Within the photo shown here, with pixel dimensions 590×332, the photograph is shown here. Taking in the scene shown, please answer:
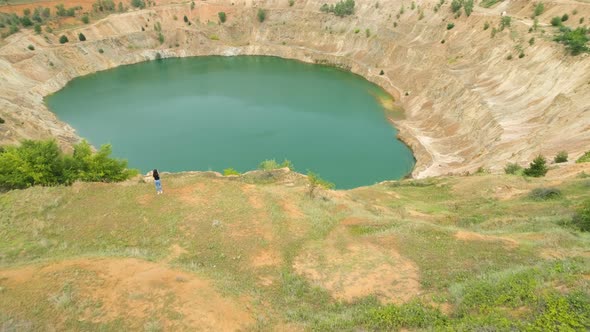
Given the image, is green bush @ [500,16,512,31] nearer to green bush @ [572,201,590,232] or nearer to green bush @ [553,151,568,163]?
green bush @ [553,151,568,163]

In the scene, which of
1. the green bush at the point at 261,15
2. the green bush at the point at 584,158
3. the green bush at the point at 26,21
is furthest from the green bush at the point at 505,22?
the green bush at the point at 26,21

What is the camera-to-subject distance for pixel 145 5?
10269 centimetres

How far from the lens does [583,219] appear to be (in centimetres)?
2059

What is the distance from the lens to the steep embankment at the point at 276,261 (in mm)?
12953

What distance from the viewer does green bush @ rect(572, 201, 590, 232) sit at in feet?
66.4

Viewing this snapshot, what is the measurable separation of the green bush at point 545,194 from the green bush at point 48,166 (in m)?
31.3

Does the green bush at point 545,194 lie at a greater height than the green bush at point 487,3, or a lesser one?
lesser

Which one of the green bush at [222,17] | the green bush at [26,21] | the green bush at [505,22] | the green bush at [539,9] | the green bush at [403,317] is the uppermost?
the green bush at [222,17]

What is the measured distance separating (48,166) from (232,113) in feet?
125

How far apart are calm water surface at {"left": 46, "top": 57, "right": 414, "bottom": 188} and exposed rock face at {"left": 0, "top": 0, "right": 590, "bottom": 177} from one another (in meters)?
3.77

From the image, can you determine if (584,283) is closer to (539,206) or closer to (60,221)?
(539,206)

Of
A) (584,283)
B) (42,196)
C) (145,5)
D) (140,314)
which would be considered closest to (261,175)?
(42,196)

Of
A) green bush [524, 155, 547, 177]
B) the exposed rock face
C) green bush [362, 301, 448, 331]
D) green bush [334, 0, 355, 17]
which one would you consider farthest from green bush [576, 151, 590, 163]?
green bush [334, 0, 355, 17]

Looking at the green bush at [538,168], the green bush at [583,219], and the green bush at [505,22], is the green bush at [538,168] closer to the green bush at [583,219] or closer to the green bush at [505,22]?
the green bush at [583,219]
